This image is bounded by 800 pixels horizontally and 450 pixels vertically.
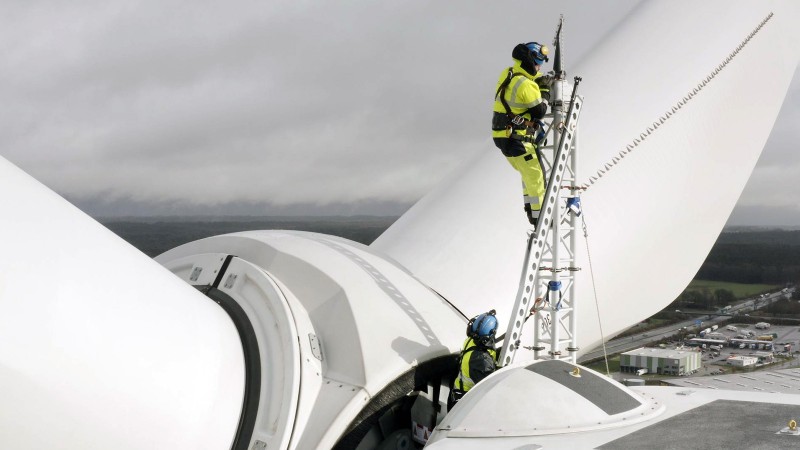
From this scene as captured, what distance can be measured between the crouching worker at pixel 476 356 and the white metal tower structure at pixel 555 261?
43cm

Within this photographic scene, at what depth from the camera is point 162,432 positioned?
3697 millimetres

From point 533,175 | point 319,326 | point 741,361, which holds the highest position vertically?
point 533,175

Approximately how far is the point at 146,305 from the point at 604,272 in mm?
5710

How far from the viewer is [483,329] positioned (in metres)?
5.20

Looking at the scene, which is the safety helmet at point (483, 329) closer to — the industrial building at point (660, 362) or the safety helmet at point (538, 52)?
the safety helmet at point (538, 52)

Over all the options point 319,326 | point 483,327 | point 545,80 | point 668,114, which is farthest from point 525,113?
point 668,114

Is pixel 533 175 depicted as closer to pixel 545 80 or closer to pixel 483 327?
pixel 545 80

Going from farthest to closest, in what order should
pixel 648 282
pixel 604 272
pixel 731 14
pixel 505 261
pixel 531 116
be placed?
pixel 731 14, pixel 648 282, pixel 604 272, pixel 505 261, pixel 531 116

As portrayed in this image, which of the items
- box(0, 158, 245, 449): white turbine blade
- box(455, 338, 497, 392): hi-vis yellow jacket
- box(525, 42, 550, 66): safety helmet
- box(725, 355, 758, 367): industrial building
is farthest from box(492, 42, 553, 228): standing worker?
box(725, 355, 758, 367): industrial building

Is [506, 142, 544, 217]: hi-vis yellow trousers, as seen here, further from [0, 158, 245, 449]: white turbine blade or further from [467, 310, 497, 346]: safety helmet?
[0, 158, 245, 449]: white turbine blade

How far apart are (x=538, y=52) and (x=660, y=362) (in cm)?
598

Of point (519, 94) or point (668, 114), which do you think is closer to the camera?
point (519, 94)

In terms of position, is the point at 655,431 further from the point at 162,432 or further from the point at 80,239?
the point at 80,239

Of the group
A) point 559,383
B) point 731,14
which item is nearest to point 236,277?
point 559,383
